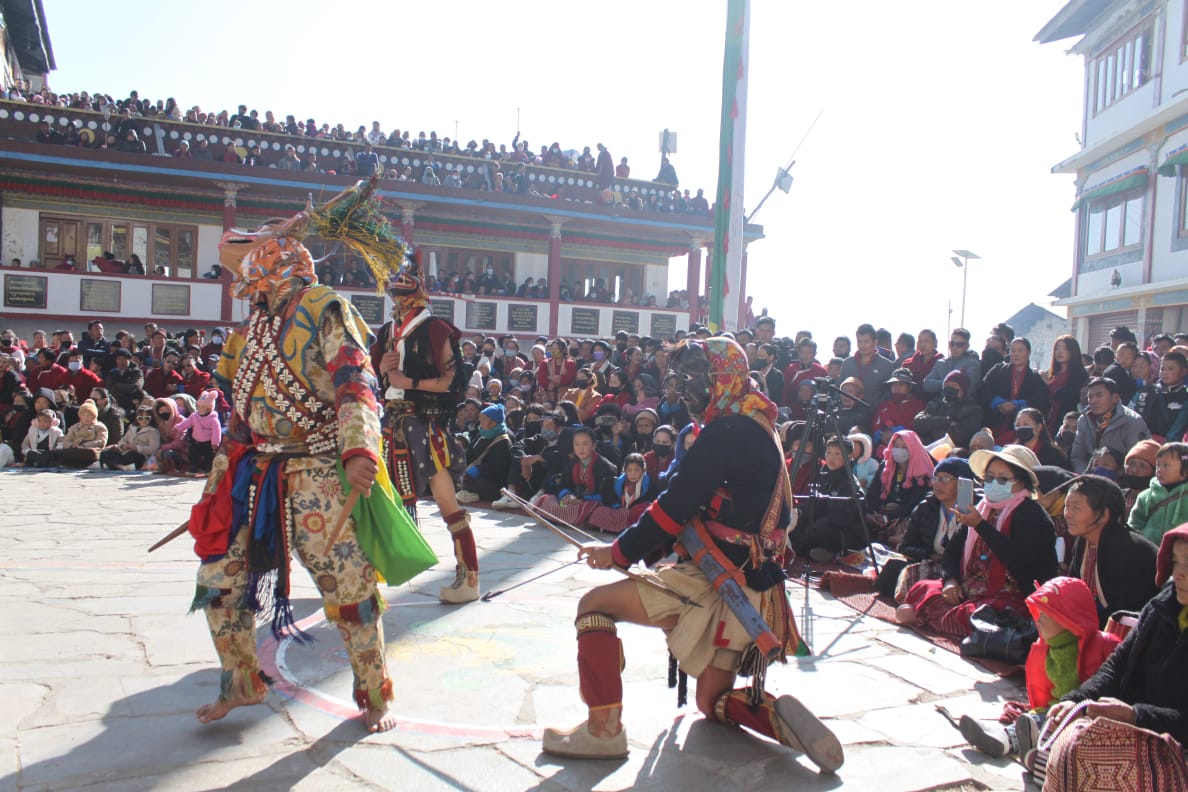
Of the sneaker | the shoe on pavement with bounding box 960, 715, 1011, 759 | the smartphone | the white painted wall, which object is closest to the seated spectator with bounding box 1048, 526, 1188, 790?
the sneaker

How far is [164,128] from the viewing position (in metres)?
20.9

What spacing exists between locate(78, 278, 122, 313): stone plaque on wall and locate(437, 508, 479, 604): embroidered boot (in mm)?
18041

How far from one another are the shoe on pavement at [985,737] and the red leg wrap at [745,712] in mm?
783

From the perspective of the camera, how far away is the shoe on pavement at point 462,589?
17.9 ft

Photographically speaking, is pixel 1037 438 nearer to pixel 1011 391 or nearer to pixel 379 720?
pixel 1011 391

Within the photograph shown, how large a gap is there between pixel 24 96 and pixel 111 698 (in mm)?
21561

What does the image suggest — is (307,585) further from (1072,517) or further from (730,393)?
(1072,517)

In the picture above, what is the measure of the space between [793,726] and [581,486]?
5.93 m

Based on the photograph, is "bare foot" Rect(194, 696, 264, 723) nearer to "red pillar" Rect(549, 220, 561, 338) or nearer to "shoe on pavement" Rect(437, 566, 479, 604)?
"shoe on pavement" Rect(437, 566, 479, 604)

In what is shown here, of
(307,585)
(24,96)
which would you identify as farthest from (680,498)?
(24,96)

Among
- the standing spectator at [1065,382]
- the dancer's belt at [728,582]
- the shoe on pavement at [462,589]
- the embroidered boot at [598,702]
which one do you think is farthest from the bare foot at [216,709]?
the standing spectator at [1065,382]

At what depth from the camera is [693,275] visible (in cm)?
2538

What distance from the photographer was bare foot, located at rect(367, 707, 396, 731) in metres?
3.55

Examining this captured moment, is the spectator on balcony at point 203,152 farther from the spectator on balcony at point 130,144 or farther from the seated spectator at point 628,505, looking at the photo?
the seated spectator at point 628,505
